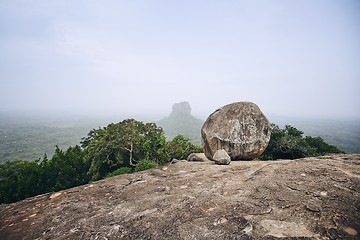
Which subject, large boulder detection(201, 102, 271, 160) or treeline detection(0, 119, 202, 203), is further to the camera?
treeline detection(0, 119, 202, 203)

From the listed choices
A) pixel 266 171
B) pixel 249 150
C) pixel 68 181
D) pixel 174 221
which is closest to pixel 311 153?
pixel 249 150

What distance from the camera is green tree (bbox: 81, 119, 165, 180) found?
22484mm

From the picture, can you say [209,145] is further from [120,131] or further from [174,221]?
[120,131]

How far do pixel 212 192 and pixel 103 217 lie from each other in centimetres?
422

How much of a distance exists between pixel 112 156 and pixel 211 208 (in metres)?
20.7

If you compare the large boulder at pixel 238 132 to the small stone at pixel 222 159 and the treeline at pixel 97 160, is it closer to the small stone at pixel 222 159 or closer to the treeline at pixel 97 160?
the small stone at pixel 222 159

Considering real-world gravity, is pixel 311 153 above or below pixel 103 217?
below

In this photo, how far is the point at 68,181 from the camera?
23250 millimetres

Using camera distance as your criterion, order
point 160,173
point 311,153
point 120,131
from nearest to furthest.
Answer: point 160,173
point 311,153
point 120,131

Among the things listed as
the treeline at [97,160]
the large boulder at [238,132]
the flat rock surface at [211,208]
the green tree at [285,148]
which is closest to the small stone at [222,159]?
the large boulder at [238,132]

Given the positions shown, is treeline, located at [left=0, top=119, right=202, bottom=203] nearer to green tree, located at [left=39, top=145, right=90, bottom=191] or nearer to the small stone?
green tree, located at [left=39, top=145, right=90, bottom=191]

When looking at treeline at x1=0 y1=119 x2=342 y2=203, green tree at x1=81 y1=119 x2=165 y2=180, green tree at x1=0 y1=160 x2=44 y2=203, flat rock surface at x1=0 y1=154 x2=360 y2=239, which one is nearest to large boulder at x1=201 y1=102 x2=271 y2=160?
flat rock surface at x1=0 y1=154 x2=360 y2=239

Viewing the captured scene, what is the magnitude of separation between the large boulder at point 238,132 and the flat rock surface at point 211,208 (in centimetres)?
449

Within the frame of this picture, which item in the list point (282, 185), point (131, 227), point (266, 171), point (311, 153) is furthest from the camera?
point (311, 153)
